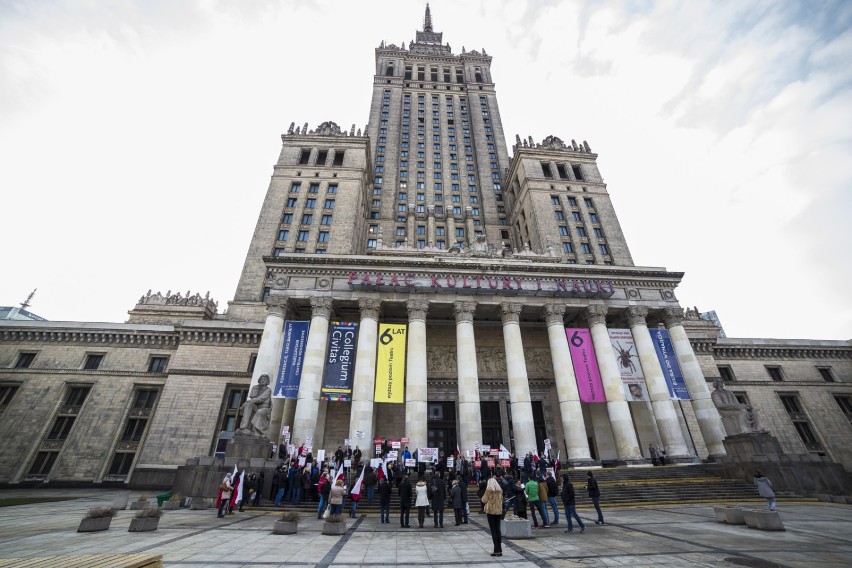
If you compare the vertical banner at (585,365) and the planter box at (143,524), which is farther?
the vertical banner at (585,365)

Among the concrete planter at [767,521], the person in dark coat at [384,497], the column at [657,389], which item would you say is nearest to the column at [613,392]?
the column at [657,389]

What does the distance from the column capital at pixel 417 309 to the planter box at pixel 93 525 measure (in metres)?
20.5

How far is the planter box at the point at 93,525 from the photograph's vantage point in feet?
35.5

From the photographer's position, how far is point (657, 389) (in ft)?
93.0

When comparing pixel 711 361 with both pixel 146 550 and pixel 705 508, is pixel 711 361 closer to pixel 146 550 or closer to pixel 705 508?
pixel 705 508

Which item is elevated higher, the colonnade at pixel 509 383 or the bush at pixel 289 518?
the colonnade at pixel 509 383

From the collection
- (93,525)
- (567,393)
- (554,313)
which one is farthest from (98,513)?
(554,313)

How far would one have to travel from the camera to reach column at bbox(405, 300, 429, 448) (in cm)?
2514

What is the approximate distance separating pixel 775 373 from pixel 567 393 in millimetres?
31555

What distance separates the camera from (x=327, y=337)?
92.9 feet

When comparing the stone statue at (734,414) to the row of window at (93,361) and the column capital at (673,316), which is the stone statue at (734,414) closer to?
the column capital at (673,316)

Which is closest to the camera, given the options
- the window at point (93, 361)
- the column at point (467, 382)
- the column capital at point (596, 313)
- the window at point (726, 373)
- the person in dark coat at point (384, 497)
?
the person in dark coat at point (384, 497)

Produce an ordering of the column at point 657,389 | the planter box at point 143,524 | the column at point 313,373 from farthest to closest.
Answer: the column at point 657,389, the column at point 313,373, the planter box at point 143,524

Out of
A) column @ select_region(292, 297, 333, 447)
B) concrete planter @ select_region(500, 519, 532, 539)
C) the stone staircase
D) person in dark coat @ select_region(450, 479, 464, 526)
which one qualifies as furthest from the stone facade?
concrete planter @ select_region(500, 519, 532, 539)
